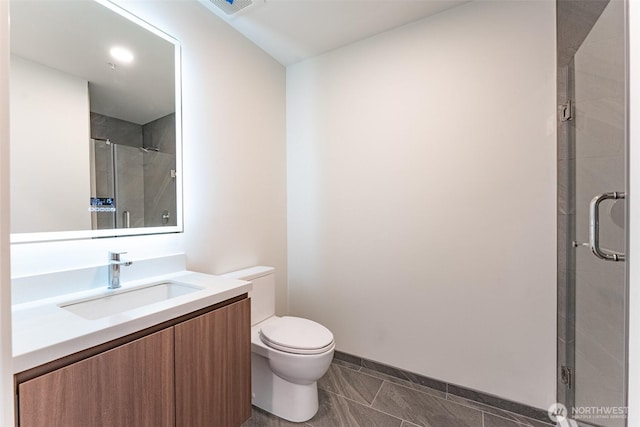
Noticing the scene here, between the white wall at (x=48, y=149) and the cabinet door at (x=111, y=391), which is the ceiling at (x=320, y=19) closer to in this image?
the white wall at (x=48, y=149)

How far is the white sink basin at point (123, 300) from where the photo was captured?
3.62 feet

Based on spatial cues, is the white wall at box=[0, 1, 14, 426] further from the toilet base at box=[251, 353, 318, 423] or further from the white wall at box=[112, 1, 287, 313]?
the toilet base at box=[251, 353, 318, 423]

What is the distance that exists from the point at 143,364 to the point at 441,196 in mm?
1693

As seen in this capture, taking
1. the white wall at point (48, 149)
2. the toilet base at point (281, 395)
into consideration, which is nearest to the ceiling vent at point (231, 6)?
the white wall at point (48, 149)

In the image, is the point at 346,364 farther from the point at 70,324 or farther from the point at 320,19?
the point at 320,19

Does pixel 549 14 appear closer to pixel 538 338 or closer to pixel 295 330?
pixel 538 338

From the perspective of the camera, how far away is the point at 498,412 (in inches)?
62.6

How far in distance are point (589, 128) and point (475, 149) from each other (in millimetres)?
496

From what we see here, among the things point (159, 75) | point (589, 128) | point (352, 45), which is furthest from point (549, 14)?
point (159, 75)

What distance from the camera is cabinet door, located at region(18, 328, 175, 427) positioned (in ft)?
2.21

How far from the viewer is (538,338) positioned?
1.52 m

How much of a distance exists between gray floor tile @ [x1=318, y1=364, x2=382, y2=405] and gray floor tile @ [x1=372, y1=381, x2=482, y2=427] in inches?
2.4

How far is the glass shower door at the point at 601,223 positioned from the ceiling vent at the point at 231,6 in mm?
1667
